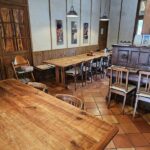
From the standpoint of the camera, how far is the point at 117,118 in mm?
2705

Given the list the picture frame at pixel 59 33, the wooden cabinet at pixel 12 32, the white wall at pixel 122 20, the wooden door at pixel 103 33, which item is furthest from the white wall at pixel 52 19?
the white wall at pixel 122 20

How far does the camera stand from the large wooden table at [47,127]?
→ 38.3 inches

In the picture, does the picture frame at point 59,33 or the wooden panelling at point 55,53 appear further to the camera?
Answer: the picture frame at point 59,33

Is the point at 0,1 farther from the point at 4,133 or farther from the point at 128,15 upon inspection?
the point at 128,15

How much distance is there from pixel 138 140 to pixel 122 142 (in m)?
0.26

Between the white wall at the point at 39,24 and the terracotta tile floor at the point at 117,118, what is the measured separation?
139 cm

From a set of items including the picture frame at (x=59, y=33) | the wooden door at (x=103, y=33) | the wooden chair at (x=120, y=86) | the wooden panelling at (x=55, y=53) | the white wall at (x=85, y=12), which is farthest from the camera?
the wooden door at (x=103, y=33)

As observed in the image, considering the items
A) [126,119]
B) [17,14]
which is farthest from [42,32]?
[126,119]

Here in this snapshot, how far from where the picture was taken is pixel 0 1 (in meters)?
A: 3.56

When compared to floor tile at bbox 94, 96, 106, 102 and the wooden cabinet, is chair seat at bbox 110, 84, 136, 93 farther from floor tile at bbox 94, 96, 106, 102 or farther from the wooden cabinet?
the wooden cabinet

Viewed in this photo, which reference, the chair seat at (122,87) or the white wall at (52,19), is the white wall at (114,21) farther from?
the chair seat at (122,87)

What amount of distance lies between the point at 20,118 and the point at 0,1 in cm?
346

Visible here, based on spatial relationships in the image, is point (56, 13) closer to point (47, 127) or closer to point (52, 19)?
point (52, 19)

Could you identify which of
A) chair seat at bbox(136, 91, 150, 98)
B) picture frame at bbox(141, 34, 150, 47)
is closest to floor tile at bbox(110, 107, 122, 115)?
chair seat at bbox(136, 91, 150, 98)
